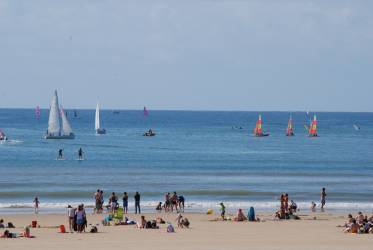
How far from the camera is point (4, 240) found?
32.1 metres

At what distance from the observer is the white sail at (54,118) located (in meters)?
114

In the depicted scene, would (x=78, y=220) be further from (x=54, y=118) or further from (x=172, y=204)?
(x=54, y=118)

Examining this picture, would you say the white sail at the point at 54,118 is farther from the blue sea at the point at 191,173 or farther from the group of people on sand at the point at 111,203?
the group of people on sand at the point at 111,203

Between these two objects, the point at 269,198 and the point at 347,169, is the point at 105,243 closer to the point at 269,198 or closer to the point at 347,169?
the point at 269,198

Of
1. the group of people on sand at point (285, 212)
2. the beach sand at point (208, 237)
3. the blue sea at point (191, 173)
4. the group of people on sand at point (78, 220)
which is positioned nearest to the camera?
the beach sand at point (208, 237)

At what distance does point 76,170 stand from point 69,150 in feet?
88.4

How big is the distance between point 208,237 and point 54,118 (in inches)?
3365

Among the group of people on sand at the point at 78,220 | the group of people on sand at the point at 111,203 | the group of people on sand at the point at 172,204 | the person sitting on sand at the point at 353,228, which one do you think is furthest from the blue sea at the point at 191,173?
the person sitting on sand at the point at 353,228

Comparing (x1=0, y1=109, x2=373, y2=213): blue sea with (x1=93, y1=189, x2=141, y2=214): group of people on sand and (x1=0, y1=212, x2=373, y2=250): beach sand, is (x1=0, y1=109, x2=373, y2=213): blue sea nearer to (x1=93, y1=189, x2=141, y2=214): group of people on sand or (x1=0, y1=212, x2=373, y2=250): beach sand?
(x1=93, y1=189, x2=141, y2=214): group of people on sand

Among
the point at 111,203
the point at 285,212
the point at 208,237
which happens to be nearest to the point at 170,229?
the point at 208,237

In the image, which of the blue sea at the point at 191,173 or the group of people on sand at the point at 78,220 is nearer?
the group of people on sand at the point at 78,220

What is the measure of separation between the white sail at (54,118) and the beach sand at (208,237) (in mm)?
74620

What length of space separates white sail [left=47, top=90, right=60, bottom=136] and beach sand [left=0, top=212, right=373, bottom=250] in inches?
2938

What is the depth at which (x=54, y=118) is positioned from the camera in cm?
11706
